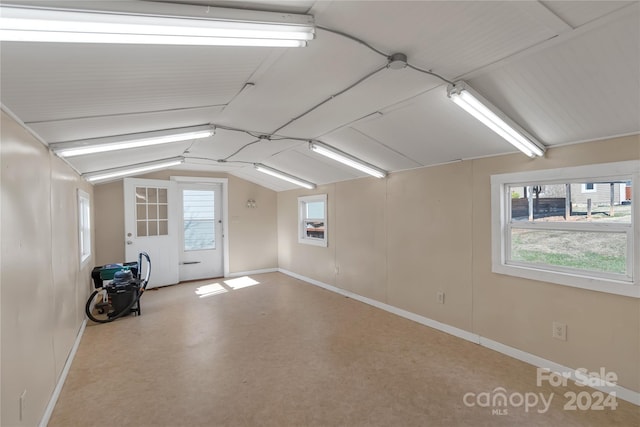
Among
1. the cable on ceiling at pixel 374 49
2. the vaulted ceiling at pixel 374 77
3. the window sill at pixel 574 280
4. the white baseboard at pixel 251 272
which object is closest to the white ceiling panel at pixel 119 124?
the vaulted ceiling at pixel 374 77

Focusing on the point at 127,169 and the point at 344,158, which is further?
the point at 127,169

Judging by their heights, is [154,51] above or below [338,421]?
above

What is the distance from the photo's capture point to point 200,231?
6.44 meters

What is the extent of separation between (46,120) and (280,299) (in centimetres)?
377

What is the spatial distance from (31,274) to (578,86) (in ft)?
12.3

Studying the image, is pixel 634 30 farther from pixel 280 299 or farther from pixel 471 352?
pixel 280 299

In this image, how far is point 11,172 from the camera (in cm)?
172

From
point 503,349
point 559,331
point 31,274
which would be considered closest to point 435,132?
point 559,331

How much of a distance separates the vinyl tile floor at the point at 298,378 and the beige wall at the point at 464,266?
0.28 meters

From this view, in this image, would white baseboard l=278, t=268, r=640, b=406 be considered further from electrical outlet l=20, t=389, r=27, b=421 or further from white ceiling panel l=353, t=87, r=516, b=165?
electrical outlet l=20, t=389, r=27, b=421

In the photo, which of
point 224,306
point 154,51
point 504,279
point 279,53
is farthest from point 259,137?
point 504,279

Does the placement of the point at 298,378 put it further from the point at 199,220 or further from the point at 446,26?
the point at 199,220

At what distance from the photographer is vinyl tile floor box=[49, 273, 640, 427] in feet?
6.95

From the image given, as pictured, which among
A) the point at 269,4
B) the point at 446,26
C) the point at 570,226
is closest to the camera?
the point at 269,4
